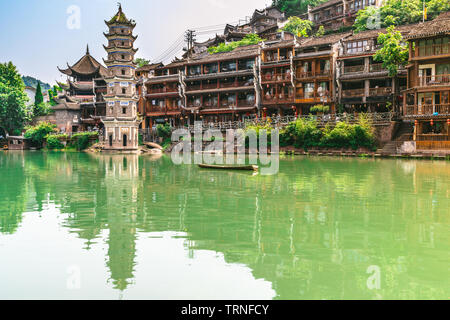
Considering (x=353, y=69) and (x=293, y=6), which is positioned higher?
(x=293, y=6)

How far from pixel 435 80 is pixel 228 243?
33129mm

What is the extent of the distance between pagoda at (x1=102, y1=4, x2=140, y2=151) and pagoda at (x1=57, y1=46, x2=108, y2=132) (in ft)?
36.0

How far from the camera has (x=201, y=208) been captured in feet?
47.1

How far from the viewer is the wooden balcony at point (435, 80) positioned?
116 feet

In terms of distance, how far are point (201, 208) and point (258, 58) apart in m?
41.8

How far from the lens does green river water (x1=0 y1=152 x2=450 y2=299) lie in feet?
23.7

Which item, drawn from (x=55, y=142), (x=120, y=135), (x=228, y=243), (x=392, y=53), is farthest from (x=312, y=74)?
(x=228, y=243)

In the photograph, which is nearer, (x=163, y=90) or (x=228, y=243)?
(x=228, y=243)

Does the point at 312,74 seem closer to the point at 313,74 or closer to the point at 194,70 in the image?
the point at 313,74

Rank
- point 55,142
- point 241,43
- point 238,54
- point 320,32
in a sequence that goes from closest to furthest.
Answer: point 238,54
point 55,142
point 320,32
point 241,43

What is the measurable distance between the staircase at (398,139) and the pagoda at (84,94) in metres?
47.7

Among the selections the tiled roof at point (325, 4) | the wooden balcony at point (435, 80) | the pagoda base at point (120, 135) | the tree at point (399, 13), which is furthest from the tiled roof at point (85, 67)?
the wooden balcony at point (435, 80)

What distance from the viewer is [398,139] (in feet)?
125
